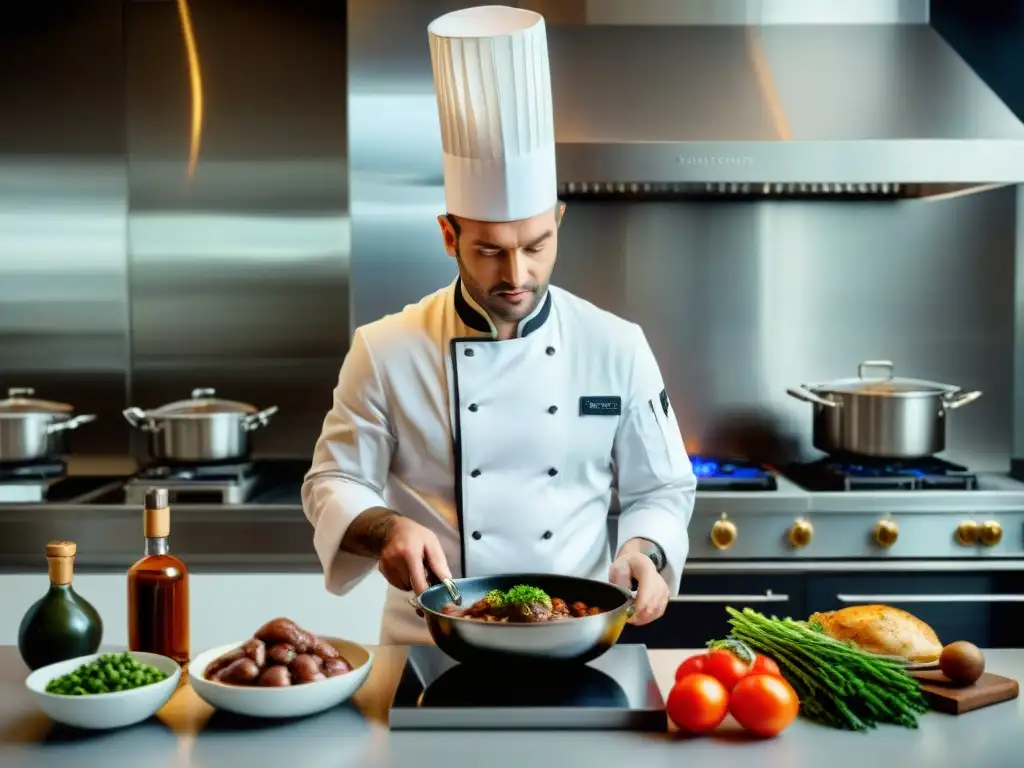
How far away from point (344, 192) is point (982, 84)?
6.41 ft

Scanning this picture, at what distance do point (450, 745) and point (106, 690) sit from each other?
0.44 meters

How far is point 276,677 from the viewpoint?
→ 1.40 meters

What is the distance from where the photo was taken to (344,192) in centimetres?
360

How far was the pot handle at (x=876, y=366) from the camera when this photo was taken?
3.31 meters

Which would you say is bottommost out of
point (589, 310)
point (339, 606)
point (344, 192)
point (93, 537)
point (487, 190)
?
point (339, 606)

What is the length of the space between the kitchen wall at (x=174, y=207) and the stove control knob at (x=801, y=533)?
61.3 inches

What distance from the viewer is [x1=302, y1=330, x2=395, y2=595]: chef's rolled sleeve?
1912 mm

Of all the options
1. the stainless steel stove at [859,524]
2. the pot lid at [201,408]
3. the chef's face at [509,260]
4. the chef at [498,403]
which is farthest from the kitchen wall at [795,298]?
the chef's face at [509,260]

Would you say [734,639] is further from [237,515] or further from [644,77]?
[644,77]

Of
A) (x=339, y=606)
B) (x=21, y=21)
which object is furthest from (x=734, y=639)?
(x=21, y=21)

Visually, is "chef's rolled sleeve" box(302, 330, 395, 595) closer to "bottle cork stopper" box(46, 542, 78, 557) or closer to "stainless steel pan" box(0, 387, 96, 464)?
"bottle cork stopper" box(46, 542, 78, 557)

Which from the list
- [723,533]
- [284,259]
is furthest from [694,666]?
[284,259]

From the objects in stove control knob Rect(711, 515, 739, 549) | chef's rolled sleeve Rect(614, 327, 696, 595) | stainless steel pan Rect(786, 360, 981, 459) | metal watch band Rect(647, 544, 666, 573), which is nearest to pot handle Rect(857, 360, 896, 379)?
stainless steel pan Rect(786, 360, 981, 459)

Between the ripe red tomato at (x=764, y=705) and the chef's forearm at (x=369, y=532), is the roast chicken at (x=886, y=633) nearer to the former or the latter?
the ripe red tomato at (x=764, y=705)
